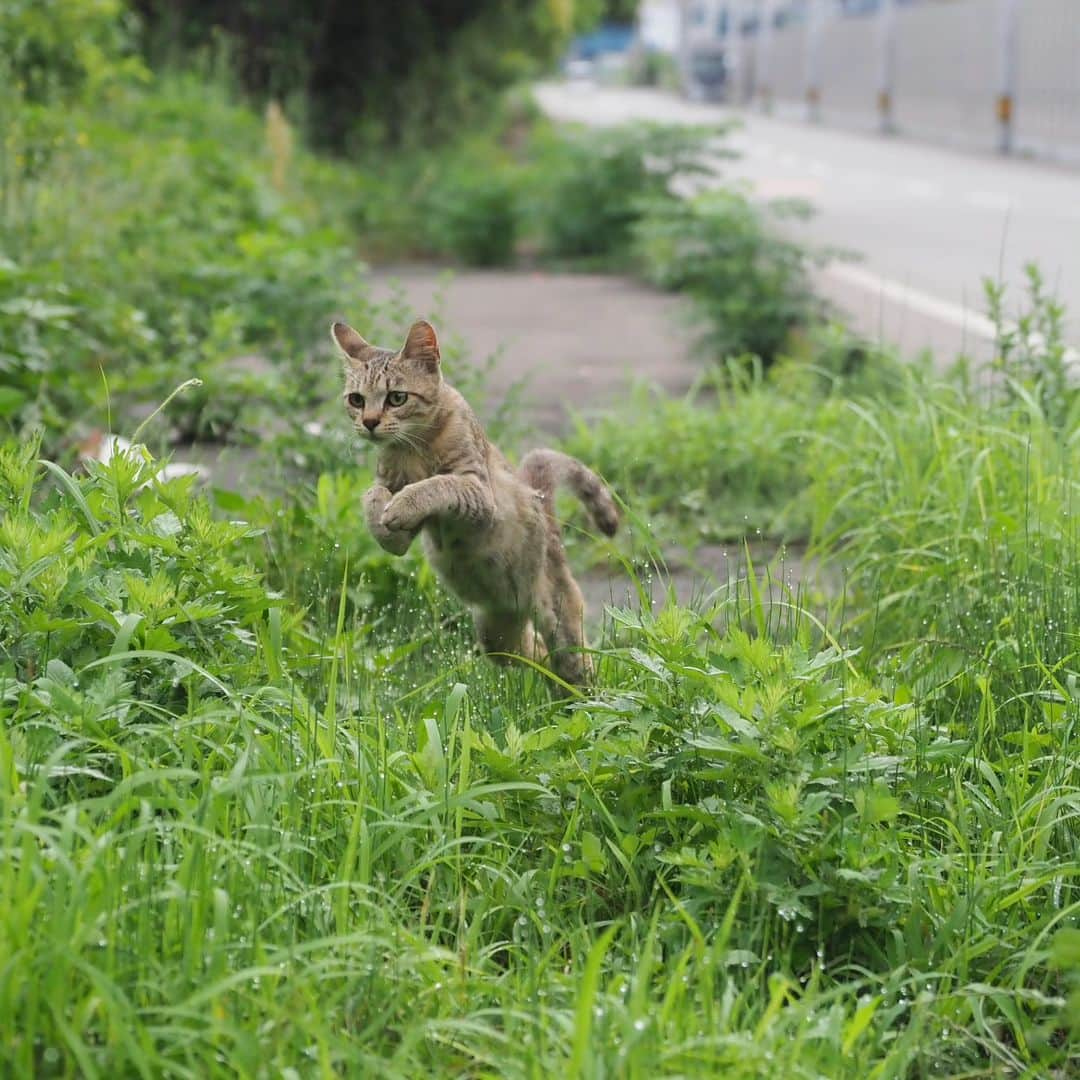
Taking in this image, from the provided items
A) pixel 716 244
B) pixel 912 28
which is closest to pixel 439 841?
pixel 716 244

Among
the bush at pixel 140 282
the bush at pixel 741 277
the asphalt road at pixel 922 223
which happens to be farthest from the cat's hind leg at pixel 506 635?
the bush at pixel 741 277

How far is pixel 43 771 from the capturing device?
2873 mm

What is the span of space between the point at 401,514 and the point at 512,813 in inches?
34.1

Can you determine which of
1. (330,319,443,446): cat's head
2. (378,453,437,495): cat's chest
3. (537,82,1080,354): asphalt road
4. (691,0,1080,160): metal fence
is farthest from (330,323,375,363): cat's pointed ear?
(691,0,1080,160): metal fence

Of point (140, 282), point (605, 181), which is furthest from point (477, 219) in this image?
point (140, 282)

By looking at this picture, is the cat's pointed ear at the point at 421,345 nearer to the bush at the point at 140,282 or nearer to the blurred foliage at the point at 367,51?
the bush at the point at 140,282

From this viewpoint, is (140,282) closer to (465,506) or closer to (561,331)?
(561,331)

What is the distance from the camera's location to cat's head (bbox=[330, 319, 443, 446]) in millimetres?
4355

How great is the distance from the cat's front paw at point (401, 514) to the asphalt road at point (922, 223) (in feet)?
7.89

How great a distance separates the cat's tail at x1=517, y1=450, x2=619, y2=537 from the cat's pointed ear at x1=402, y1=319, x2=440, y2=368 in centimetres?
50

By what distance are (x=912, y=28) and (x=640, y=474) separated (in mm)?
31774

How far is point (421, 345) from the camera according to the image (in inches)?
173

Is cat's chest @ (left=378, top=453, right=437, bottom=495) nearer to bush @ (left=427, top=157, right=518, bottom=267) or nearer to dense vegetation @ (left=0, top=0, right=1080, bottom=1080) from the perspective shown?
dense vegetation @ (left=0, top=0, right=1080, bottom=1080)

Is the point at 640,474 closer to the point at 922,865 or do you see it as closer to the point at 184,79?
the point at 922,865
